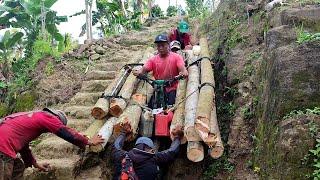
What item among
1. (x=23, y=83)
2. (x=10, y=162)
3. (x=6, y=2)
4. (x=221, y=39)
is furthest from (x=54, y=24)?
(x=10, y=162)

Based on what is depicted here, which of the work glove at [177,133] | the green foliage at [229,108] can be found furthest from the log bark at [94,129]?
the green foliage at [229,108]

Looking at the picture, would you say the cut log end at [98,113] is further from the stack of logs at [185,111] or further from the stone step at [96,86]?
the stone step at [96,86]

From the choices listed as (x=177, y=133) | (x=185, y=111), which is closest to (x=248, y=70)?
(x=185, y=111)

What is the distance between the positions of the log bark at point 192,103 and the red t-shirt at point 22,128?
5.38 feet

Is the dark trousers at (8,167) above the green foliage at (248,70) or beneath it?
beneath

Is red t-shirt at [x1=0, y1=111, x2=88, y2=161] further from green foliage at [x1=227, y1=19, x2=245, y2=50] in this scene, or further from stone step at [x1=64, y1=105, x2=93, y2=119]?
green foliage at [x1=227, y1=19, x2=245, y2=50]

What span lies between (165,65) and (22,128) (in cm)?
297

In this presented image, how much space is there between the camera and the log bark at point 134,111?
5920mm

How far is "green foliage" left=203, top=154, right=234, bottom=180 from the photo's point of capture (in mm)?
5589

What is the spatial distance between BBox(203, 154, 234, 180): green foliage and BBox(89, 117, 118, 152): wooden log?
4.82 ft

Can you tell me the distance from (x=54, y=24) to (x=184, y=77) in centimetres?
842

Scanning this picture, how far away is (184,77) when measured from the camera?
22.3 feet

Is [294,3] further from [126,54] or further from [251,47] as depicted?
[126,54]

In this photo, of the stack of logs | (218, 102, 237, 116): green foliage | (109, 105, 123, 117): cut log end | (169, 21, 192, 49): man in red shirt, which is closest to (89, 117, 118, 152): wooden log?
the stack of logs
